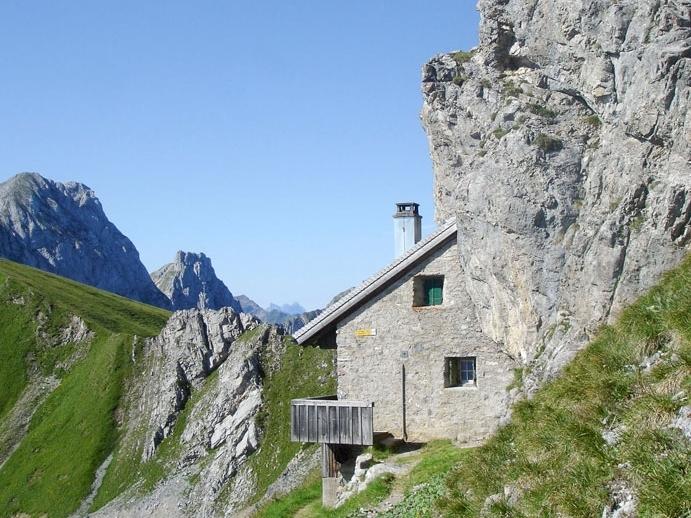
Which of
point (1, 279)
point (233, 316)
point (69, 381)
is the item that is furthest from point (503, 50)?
point (1, 279)

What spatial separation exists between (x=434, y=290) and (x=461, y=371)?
9.43 ft

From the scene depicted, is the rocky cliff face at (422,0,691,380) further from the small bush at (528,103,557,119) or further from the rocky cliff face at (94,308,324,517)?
the rocky cliff face at (94,308,324,517)

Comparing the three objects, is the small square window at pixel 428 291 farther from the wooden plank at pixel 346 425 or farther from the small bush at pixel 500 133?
the small bush at pixel 500 133

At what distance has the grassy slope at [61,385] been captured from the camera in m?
49.7

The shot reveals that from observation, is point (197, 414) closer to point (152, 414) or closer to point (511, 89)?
point (152, 414)

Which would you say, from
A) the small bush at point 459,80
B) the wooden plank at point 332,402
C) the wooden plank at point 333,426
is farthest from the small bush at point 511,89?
the wooden plank at point 333,426

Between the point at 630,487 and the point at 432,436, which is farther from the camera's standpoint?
the point at 432,436

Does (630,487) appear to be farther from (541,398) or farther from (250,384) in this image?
(250,384)

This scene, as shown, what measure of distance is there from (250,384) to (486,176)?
28343mm

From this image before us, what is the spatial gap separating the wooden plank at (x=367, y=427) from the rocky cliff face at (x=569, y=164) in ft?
15.5

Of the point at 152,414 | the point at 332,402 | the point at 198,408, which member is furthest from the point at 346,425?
the point at 152,414

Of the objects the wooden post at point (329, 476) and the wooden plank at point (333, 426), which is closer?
the wooden post at point (329, 476)

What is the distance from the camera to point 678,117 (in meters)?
18.1

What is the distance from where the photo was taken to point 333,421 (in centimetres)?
2512
